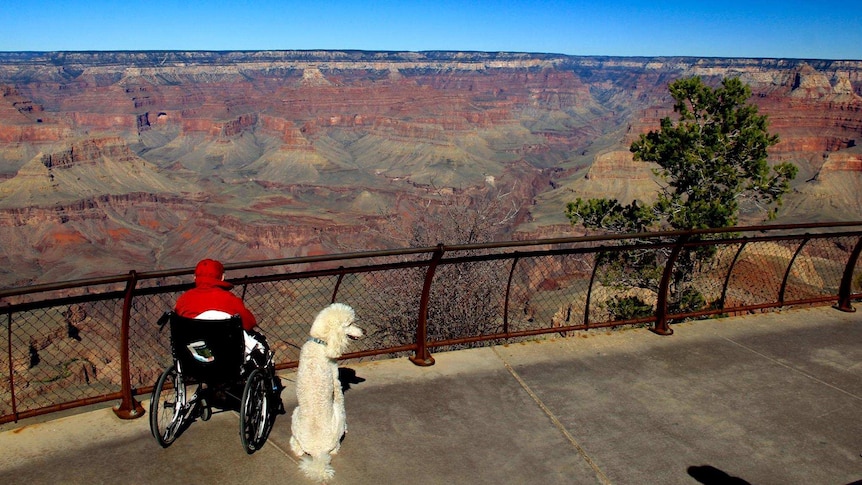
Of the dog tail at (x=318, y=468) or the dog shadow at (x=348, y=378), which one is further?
the dog shadow at (x=348, y=378)

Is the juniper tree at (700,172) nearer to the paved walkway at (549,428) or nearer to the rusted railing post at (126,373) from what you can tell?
the paved walkway at (549,428)

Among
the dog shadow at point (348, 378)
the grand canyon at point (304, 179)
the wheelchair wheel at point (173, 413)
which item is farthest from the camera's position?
the grand canyon at point (304, 179)

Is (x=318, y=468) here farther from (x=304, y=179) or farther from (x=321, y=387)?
(x=304, y=179)

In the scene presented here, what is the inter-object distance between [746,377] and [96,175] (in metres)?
125

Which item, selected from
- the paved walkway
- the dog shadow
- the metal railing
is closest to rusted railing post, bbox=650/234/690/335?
the metal railing

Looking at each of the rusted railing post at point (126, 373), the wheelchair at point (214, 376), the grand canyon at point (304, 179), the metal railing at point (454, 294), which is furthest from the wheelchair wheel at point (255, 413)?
the grand canyon at point (304, 179)

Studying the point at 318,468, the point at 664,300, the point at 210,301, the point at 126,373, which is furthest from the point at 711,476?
the point at 126,373

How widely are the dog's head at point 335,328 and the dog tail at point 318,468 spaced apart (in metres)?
0.70

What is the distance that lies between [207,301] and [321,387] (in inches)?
39.4

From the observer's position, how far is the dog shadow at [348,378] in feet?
18.4

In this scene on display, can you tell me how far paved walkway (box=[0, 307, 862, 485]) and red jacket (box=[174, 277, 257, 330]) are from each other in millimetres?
990

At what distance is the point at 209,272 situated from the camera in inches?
177

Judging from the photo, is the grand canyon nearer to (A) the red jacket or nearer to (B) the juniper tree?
(B) the juniper tree

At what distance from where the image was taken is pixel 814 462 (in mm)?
4652
